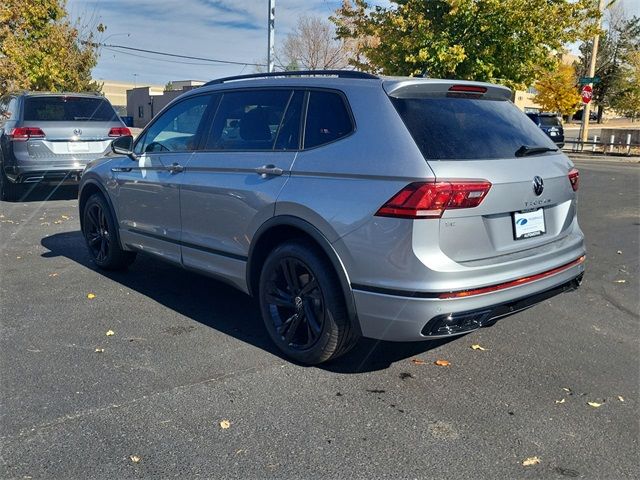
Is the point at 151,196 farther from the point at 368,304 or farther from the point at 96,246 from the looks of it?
the point at 368,304

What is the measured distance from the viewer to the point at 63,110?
1007 centimetres

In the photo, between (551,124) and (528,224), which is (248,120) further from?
(551,124)

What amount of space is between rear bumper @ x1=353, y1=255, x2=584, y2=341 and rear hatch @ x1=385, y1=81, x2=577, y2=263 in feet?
0.79

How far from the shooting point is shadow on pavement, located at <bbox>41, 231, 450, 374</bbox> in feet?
13.6

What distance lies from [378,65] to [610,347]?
15.6 m

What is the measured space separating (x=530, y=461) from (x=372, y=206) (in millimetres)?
1517

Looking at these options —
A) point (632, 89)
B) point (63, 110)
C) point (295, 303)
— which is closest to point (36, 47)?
point (63, 110)

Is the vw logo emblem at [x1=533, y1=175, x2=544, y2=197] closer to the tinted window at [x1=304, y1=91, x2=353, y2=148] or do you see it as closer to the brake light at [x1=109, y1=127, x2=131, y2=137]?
the tinted window at [x1=304, y1=91, x2=353, y2=148]

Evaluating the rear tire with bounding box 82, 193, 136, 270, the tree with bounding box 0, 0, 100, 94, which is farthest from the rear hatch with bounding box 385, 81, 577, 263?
the tree with bounding box 0, 0, 100, 94

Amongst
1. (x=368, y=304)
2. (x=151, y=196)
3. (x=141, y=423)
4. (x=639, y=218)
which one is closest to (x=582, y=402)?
(x=368, y=304)

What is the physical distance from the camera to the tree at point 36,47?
17.8m

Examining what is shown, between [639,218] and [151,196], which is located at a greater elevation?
[151,196]

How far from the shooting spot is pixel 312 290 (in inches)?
151

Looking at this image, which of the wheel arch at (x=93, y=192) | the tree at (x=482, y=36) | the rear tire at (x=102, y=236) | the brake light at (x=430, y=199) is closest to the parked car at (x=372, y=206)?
the brake light at (x=430, y=199)
